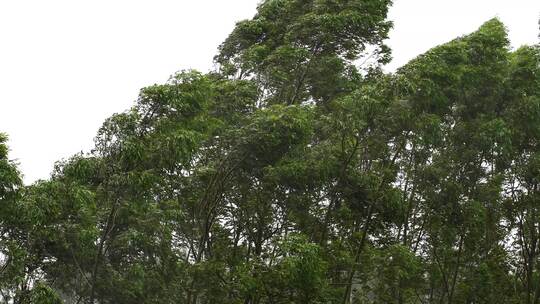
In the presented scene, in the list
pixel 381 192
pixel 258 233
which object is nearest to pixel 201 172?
pixel 258 233

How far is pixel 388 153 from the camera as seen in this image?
1592 cm

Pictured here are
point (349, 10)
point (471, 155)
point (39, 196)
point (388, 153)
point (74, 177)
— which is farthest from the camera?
point (388, 153)

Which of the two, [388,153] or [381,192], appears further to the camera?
[388,153]

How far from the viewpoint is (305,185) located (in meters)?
12.6

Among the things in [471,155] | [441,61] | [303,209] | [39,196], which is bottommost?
[39,196]

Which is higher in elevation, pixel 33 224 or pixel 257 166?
pixel 257 166

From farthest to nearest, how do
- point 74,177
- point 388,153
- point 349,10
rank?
point 388,153
point 349,10
point 74,177

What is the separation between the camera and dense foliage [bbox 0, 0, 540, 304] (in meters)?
10.4

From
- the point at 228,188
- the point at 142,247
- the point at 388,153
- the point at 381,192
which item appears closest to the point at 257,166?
the point at 228,188

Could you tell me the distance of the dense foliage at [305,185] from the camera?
10.4 metres

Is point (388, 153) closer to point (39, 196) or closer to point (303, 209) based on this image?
point (303, 209)

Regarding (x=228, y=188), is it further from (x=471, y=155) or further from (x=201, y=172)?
(x=471, y=155)

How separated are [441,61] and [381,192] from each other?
10.8ft

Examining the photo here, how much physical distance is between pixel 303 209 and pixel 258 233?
52.7 inches
